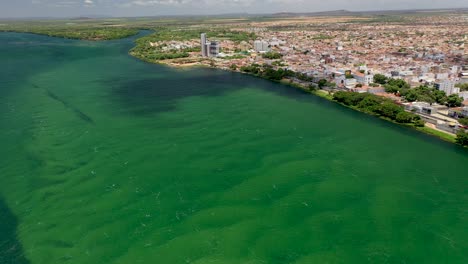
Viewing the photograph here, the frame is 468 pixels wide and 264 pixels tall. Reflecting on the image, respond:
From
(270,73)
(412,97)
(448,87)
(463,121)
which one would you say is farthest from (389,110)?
(270,73)

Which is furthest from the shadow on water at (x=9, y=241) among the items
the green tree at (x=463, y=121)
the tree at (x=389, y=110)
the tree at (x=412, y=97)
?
the tree at (x=412, y=97)

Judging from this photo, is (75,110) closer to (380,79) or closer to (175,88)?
(175,88)

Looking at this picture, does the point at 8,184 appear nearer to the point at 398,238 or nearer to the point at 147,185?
the point at 147,185

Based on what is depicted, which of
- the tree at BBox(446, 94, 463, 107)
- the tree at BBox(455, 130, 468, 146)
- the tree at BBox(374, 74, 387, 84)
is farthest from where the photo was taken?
the tree at BBox(374, 74, 387, 84)

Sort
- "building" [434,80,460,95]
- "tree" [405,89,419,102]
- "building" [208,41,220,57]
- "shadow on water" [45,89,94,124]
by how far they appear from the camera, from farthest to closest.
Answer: "building" [208,41,220,57]
"building" [434,80,460,95]
"tree" [405,89,419,102]
"shadow on water" [45,89,94,124]

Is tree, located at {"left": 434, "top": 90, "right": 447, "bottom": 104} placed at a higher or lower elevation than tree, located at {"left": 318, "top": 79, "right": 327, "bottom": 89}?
lower

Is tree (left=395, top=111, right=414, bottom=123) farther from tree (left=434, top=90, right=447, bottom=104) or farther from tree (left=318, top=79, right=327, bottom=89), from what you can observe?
tree (left=318, top=79, right=327, bottom=89)

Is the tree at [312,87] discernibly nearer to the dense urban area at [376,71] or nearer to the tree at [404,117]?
the dense urban area at [376,71]

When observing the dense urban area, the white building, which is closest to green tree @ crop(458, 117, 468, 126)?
the dense urban area
